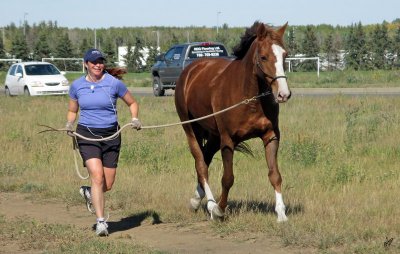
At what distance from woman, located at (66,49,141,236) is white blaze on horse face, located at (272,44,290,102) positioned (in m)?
1.63

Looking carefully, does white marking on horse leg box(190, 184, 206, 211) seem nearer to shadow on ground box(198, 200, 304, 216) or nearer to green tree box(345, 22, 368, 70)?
shadow on ground box(198, 200, 304, 216)

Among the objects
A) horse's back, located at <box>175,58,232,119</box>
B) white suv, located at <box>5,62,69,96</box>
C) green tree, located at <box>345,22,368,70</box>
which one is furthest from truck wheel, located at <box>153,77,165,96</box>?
green tree, located at <box>345,22,368,70</box>

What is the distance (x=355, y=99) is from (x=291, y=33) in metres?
35.9

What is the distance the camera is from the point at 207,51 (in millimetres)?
29672

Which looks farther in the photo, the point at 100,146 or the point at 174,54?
the point at 174,54

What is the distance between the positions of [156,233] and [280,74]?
7.43ft

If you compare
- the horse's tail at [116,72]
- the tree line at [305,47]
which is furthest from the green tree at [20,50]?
the horse's tail at [116,72]

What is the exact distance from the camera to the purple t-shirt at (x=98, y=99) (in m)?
8.98

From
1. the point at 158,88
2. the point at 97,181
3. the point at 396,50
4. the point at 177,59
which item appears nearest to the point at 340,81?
the point at 158,88

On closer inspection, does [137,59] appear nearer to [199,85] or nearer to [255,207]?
[199,85]

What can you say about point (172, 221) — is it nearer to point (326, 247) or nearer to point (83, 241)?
point (83, 241)

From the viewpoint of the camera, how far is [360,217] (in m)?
8.98

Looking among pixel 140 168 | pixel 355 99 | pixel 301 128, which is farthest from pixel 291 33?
pixel 140 168

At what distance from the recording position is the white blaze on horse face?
836cm
